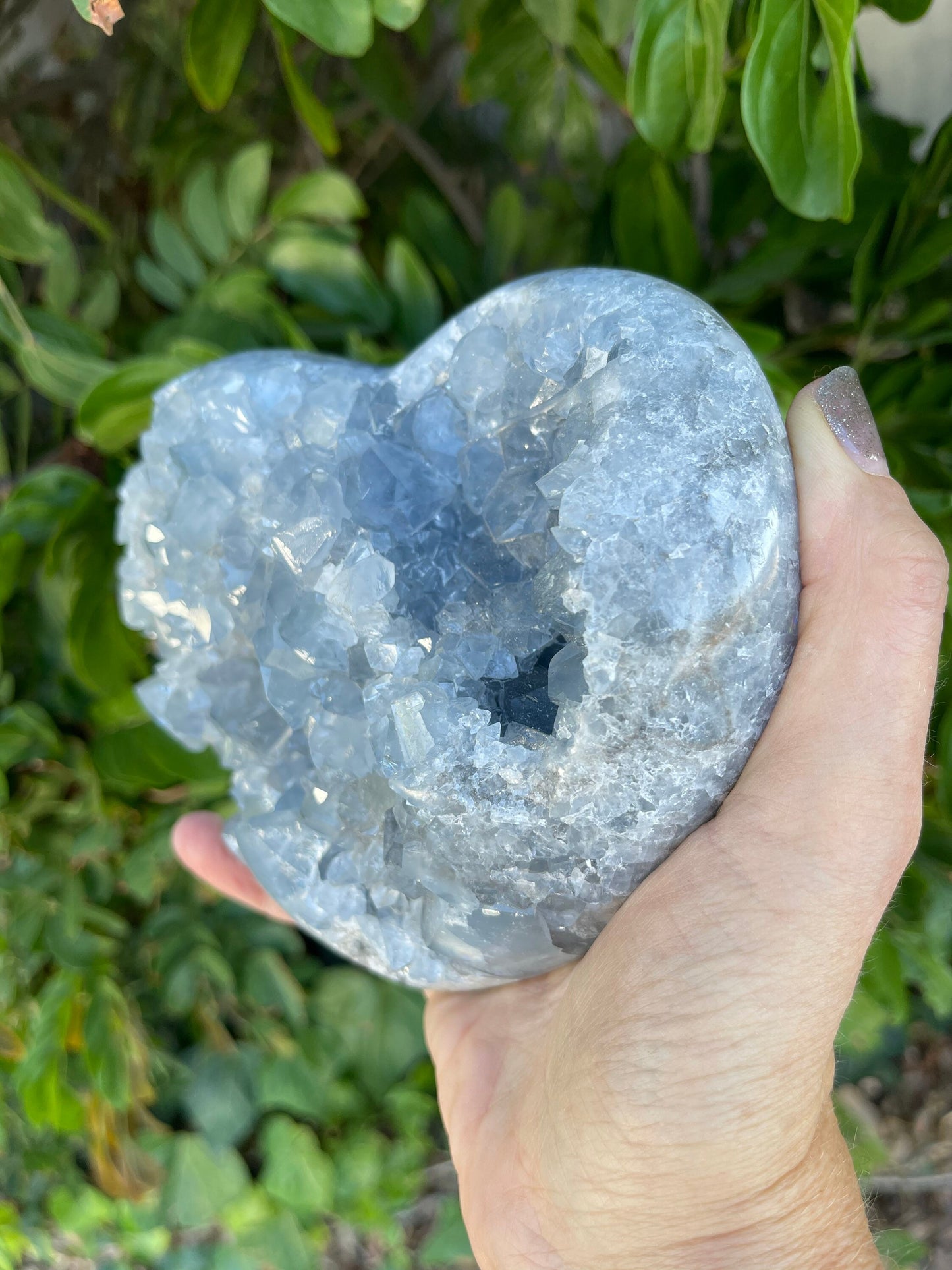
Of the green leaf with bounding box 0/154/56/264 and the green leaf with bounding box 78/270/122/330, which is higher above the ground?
the green leaf with bounding box 0/154/56/264

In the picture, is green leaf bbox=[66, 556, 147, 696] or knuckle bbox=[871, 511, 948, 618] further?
green leaf bbox=[66, 556, 147, 696]

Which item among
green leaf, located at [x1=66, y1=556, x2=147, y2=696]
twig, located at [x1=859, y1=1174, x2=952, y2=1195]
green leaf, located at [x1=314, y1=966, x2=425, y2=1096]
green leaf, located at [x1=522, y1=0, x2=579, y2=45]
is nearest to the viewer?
green leaf, located at [x1=522, y1=0, x2=579, y2=45]

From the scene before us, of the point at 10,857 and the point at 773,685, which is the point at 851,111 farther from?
the point at 10,857

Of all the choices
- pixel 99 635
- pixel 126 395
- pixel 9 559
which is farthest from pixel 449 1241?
pixel 126 395

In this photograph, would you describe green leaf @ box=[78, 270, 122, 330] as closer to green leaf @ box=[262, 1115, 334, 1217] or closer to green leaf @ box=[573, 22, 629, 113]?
green leaf @ box=[573, 22, 629, 113]

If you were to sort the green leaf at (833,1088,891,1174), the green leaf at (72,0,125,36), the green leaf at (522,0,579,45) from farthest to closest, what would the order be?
1. the green leaf at (833,1088,891,1174)
2. the green leaf at (522,0,579,45)
3. the green leaf at (72,0,125,36)

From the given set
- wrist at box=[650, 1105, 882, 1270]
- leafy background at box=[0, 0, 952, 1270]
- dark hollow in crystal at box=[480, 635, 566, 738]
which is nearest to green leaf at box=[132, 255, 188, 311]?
leafy background at box=[0, 0, 952, 1270]

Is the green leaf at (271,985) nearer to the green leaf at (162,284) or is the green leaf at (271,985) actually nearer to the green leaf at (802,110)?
the green leaf at (162,284)

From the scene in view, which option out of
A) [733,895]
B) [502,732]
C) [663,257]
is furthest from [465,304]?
[733,895]
